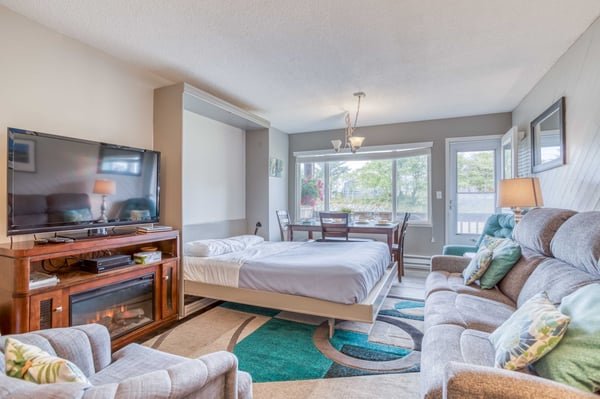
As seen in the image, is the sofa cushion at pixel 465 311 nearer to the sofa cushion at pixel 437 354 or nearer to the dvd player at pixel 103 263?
the sofa cushion at pixel 437 354

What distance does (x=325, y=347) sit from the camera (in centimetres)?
235

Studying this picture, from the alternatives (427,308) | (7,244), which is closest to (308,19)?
(427,308)

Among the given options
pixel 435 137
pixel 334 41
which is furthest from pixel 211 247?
pixel 435 137

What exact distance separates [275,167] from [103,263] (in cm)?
312

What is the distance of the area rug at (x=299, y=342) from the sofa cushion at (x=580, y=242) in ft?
3.87

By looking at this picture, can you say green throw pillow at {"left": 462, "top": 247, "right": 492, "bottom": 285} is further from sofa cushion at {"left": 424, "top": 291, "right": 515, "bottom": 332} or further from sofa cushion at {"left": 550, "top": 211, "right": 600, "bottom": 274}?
sofa cushion at {"left": 550, "top": 211, "right": 600, "bottom": 274}

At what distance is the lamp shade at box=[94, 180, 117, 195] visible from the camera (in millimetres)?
2455

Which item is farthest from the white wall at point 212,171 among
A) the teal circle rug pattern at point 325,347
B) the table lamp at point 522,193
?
the table lamp at point 522,193

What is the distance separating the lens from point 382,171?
526cm

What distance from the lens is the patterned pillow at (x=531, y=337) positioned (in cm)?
108

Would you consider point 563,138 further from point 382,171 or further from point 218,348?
point 218,348

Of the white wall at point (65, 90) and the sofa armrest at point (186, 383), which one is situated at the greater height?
the white wall at point (65, 90)

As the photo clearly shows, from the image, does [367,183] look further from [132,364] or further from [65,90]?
[132,364]

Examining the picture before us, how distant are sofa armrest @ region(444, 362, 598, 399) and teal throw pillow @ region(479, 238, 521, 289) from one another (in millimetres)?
1506
